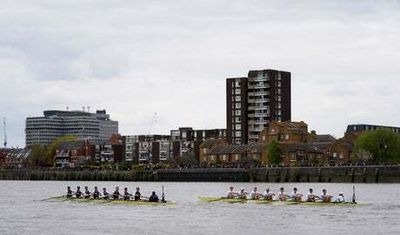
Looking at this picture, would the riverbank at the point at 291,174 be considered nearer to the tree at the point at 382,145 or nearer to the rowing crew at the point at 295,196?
the tree at the point at 382,145

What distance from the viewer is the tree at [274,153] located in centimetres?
19312

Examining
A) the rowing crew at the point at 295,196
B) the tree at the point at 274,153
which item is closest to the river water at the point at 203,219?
the rowing crew at the point at 295,196

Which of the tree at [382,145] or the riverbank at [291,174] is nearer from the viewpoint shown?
the riverbank at [291,174]

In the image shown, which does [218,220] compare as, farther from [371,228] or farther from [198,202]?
[198,202]

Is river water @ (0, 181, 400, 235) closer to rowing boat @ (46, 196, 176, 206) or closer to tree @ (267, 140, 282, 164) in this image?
rowing boat @ (46, 196, 176, 206)

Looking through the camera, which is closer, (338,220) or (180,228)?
(180,228)

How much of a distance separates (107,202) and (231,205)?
43.3 feet

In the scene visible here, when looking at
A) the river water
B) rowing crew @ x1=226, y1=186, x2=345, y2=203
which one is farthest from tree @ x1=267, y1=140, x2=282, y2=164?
rowing crew @ x1=226, y1=186, x2=345, y2=203

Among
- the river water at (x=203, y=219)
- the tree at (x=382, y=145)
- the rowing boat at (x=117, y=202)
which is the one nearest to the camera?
the river water at (x=203, y=219)

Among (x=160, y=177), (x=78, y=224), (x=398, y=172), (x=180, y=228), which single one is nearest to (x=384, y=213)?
(x=180, y=228)

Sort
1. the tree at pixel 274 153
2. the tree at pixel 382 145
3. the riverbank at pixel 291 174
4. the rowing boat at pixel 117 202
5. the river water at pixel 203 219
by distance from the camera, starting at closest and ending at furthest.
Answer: the river water at pixel 203 219, the rowing boat at pixel 117 202, the riverbank at pixel 291 174, the tree at pixel 382 145, the tree at pixel 274 153

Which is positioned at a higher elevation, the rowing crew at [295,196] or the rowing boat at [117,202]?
the rowing crew at [295,196]

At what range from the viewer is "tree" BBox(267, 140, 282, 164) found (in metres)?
193

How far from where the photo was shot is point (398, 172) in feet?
494
